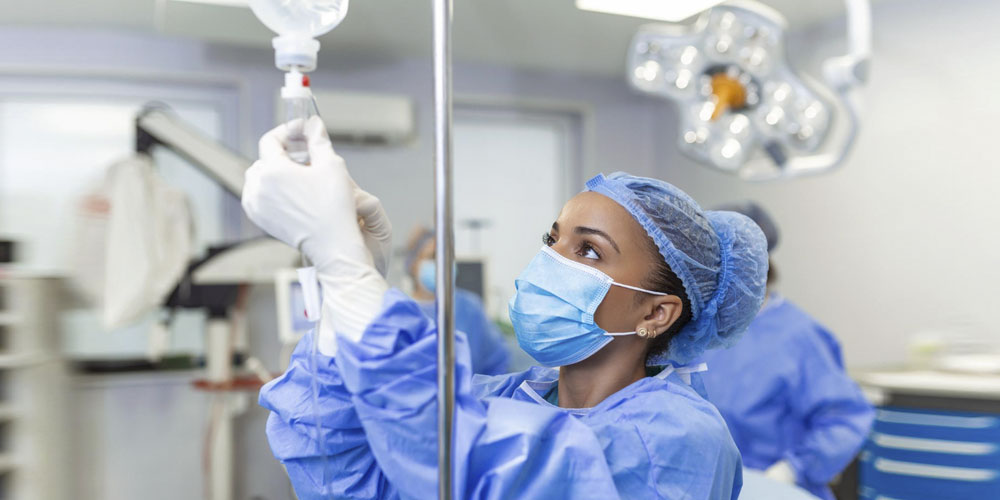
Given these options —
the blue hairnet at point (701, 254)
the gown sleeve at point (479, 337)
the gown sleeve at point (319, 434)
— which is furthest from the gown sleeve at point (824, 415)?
the gown sleeve at point (319, 434)

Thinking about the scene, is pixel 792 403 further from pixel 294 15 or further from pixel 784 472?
pixel 294 15

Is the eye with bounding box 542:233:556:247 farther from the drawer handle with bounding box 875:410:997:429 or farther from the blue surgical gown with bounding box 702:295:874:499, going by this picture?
the drawer handle with bounding box 875:410:997:429

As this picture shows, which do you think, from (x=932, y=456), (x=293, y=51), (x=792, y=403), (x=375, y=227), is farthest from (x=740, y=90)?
(x=293, y=51)

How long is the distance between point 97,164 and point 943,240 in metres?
3.54

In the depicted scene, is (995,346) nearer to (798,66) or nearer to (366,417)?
(798,66)

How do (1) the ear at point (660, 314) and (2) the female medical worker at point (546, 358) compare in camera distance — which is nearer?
(2) the female medical worker at point (546, 358)

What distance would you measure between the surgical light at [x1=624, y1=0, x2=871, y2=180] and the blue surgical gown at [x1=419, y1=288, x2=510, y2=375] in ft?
2.93

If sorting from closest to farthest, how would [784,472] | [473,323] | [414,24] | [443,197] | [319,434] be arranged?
[443,197] < [319,434] < [784,472] < [473,323] < [414,24]

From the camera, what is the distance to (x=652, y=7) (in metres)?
3.07

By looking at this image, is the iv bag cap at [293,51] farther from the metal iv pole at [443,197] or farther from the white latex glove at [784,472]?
the white latex glove at [784,472]

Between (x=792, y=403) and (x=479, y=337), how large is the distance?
101 centimetres

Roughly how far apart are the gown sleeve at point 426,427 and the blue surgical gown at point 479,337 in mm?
1757

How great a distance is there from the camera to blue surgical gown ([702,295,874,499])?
6.37 feet

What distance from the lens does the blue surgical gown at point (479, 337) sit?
2562mm
